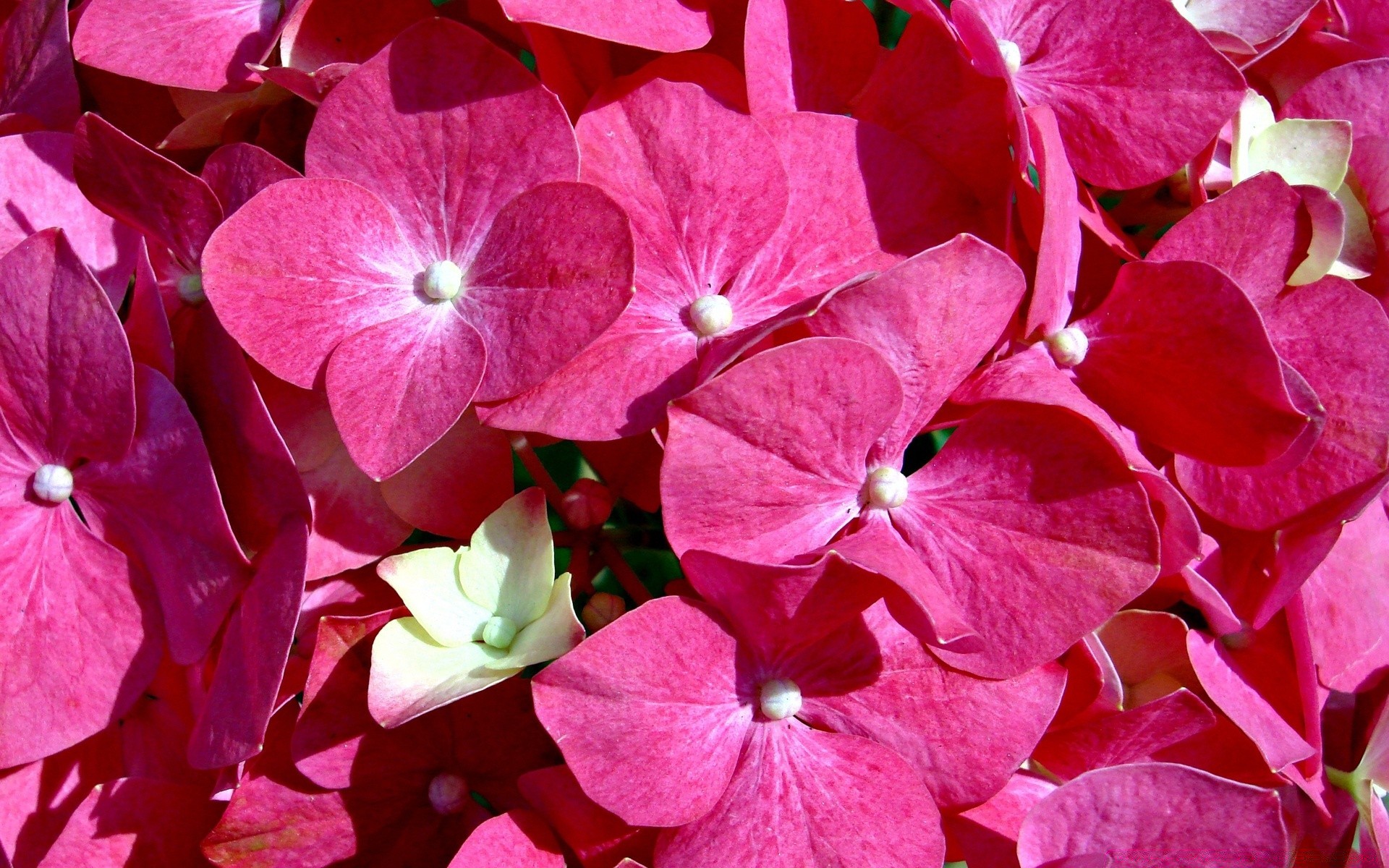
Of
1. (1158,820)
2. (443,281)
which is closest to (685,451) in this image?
(443,281)

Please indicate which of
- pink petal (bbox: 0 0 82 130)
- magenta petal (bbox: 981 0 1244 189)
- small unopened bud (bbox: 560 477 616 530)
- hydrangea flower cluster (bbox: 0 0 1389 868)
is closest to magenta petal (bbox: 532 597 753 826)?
hydrangea flower cluster (bbox: 0 0 1389 868)

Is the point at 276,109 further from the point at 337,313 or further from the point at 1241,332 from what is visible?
the point at 1241,332

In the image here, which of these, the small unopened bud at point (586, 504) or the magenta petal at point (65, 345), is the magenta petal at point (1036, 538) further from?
the magenta petal at point (65, 345)

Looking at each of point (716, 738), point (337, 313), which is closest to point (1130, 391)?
point (716, 738)

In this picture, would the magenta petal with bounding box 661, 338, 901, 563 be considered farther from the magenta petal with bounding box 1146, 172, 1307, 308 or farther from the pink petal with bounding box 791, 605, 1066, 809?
the magenta petal with bounding box 1146, 172, 1307, 308

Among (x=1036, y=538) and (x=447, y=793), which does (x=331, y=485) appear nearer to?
(x=447, y=793)
